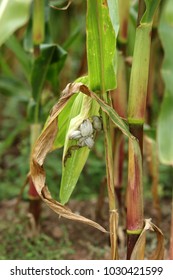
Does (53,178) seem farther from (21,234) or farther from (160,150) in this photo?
(160,150)

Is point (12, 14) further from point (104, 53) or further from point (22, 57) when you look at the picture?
point (22, 57)

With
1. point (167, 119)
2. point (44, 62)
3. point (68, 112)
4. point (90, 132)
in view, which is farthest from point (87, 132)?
point (44, 62)

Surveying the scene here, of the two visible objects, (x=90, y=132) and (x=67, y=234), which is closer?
(x=90, y=132)

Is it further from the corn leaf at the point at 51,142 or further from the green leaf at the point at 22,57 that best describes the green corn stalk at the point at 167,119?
the green leaf at the point at 22,57

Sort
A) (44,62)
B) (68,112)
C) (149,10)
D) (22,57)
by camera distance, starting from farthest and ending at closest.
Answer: (22,57), (44,62), (68,112), (149,10)

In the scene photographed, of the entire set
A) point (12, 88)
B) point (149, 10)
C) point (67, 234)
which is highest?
point (149, 10)

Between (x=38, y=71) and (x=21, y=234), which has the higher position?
(x=38, y=71)
